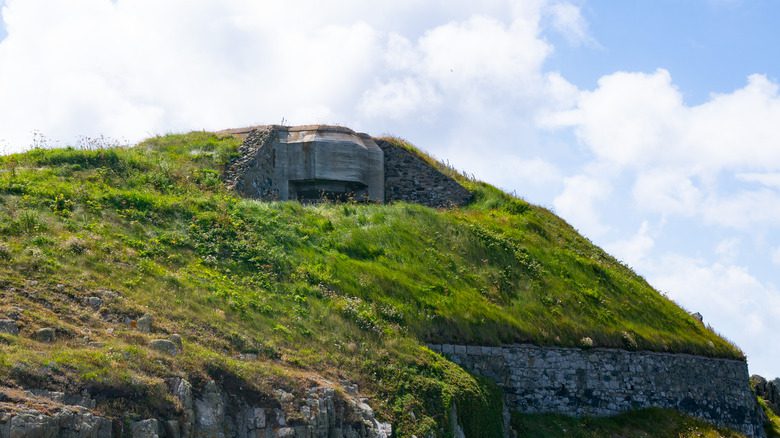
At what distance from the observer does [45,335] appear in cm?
1380

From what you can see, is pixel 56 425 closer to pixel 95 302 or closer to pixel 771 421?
pixel 95 302

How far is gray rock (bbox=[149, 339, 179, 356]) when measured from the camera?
47.8 feet

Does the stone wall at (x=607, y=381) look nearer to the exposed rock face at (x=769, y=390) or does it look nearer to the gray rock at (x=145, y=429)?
the exposed rock face at (x=769, y=390)

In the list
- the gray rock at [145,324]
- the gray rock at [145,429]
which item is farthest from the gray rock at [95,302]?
the gray rock at [145,429]

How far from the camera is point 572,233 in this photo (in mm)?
31766

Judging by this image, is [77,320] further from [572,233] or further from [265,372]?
[572,233]

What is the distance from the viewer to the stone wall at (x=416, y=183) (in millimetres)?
31688

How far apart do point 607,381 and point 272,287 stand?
9.63 metres

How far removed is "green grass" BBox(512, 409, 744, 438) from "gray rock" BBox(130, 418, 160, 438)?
10397 mm

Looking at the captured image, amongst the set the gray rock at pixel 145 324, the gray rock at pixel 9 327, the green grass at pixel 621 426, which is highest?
the gray rock at pixel 145 324

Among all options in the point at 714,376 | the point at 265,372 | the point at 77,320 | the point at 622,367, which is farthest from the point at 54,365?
the point at 714,376

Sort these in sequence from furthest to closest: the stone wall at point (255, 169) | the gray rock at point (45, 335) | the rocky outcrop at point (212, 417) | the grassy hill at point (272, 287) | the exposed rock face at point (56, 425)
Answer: the stone wall at point (255, 169) < the grassy hill at point (272, 287) < the gray rock at point (45, 335) < the rocky outcrop at point (212, 417) < the exposed rock face at point (56, 425)

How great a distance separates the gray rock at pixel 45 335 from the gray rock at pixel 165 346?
59.2 inches

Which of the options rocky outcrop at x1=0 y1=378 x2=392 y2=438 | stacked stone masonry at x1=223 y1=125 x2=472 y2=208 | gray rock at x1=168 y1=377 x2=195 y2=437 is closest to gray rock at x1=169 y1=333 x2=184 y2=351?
rocky outcrop at x1=0 y1=378 x2=392 y2=438
